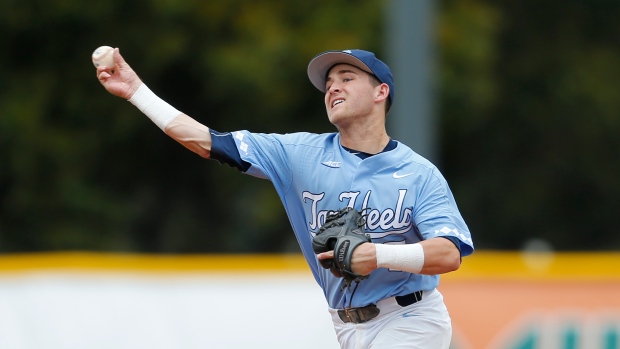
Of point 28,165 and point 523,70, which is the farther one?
point 523,70

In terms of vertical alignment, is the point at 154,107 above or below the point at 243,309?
above

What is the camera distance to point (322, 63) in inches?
228

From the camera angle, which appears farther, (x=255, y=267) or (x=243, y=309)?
(x=255, y=267)

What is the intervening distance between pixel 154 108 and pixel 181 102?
1202cm

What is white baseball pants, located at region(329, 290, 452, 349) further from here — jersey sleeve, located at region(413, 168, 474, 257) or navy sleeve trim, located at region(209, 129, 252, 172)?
navy sleeve trim, located at region(209, 129, 252, 172)

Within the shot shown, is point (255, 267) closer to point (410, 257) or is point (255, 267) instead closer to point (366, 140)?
point (366, 140)

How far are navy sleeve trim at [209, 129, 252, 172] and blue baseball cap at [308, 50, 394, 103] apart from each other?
62 cm

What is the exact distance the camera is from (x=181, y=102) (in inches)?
686

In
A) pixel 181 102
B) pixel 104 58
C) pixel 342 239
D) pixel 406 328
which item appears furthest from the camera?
pixel 181 102

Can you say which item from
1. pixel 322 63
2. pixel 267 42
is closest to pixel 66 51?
pixel 267 42

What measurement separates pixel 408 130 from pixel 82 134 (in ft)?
25.7

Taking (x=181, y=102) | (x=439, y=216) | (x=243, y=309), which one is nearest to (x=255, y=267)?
(x=243, y=309)

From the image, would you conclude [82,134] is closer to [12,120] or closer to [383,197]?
[12,120]

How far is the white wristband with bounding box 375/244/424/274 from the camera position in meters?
5.14
